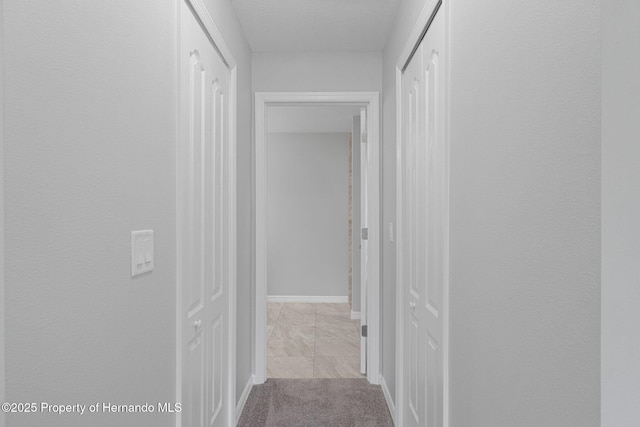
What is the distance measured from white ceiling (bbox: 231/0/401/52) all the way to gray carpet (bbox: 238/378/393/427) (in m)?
2.42

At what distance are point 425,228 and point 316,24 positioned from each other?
5.16 feet

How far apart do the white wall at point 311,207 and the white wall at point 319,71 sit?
9.58 feet

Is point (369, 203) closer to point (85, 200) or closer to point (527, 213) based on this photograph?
point (527, 213)

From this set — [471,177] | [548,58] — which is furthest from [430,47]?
[548,58]

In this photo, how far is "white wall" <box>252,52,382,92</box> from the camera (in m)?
3.17

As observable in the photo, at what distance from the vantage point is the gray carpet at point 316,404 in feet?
8.64

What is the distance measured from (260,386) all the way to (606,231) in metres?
2.87

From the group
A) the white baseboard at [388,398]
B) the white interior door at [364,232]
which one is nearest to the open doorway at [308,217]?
the white interior door at [364,232]

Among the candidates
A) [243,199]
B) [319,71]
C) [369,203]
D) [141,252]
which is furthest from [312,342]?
[141,252]

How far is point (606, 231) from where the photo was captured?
711 mm

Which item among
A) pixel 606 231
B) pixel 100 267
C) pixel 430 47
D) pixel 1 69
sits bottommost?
pixel 100 267

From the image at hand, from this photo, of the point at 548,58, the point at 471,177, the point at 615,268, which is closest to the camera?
the point at 615,268

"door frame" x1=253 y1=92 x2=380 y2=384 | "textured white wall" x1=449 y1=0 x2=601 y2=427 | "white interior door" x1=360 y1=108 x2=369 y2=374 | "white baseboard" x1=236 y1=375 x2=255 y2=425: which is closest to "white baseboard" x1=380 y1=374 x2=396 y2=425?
"door frame" x1=253 y1=92 x2=380 y2=384

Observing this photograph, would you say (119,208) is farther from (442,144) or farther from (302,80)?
(302,80)
